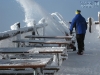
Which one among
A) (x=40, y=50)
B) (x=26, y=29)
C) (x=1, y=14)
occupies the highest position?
(x=1, y=14)

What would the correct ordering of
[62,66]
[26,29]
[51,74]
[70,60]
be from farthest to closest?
[26,29] → [70,60] → [62,66] → [51,74]

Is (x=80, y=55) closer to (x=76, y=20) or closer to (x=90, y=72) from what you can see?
(x=76, y=20)

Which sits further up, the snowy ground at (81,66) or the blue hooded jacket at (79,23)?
the blue hooded jacket at (79,23)

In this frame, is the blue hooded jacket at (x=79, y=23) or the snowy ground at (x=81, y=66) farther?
the blue hooded jacket at (x=79, y=23)

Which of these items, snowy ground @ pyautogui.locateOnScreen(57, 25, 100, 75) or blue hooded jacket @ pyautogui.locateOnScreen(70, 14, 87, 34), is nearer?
snowy ground @ pyautogui.locateOnScreen(57, 25, 100, 75)

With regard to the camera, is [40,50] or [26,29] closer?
[40,50]

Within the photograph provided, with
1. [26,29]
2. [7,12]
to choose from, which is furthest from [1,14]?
[26,29]

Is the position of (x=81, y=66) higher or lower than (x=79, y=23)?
lower

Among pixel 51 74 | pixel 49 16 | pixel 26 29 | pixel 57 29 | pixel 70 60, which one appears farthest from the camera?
pixel 49 16

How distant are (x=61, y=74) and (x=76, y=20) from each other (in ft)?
11.2

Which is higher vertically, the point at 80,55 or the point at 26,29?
the point at 26,29

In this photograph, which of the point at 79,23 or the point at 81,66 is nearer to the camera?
the point at 81,66

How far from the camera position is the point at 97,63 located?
755 centimetres

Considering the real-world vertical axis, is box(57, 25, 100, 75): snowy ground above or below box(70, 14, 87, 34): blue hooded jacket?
below
